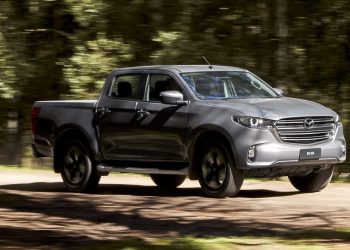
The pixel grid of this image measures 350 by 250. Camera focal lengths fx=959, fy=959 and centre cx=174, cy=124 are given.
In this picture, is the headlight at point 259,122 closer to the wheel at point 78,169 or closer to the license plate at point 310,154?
the license plate at point 310,154

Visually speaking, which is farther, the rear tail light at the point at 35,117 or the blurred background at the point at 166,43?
the blurred background at the point at 166,43

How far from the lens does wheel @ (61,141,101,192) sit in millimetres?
14906

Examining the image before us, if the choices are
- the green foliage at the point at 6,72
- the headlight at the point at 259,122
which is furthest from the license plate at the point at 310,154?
the green foliage at the point at 6,72

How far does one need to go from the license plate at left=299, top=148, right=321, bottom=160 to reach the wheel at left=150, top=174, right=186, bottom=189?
9.59 ft

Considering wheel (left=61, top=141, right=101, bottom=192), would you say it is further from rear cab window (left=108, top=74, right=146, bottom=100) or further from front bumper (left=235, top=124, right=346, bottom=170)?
front bumper (left=235, top=124, right=346, bottom=170)

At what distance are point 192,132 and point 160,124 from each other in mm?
668

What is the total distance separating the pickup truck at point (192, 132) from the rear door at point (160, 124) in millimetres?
15

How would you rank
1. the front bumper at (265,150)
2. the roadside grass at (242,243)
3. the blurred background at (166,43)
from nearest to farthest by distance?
the roadside grass at (242,243) → the front bumper at (265,150) → the blurred background at (166,43)

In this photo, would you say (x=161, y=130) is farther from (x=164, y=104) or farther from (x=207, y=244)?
(x=207, y=244)

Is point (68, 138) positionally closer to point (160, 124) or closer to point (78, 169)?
point (78, 169)

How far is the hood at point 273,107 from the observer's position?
1305cm

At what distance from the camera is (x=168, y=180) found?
1570 cm

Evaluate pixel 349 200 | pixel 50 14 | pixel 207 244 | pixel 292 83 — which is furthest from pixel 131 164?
pixel 50 14

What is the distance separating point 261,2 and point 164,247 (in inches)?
499
